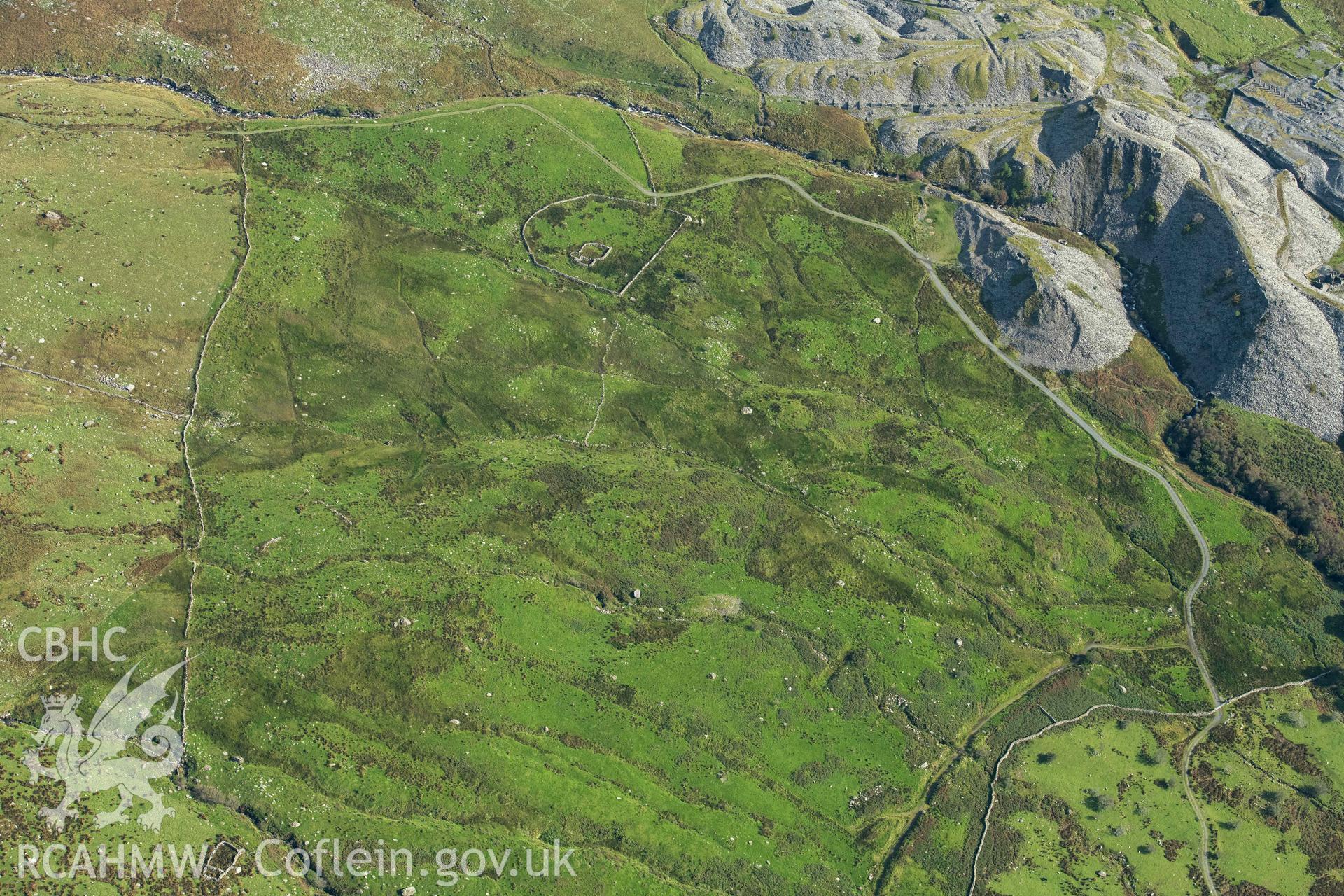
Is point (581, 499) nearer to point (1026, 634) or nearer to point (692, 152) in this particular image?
point (1026, 634)

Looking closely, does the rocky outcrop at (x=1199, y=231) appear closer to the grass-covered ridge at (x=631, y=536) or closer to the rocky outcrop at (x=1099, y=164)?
the rocky outcrop at (x=1099, y=164)

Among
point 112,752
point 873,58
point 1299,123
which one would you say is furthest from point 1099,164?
point 112,752

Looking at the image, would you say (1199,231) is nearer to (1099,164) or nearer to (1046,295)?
(1099,164)

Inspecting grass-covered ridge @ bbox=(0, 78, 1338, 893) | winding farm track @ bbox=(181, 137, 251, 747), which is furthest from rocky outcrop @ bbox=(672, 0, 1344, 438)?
winding farm track @ bbox=(181, 137, 251, 747)

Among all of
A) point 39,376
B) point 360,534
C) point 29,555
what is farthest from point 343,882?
point 39,376

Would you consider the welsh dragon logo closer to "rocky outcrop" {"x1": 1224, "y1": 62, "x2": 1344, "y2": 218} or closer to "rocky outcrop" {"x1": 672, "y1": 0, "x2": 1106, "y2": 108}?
"rocky outcrop" {"x1": 672, "y1": 0, "x2": 1106, "y2": 108}

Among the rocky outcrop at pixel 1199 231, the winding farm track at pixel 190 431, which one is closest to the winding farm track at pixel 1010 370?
the winding farm track at pixel 190 431
